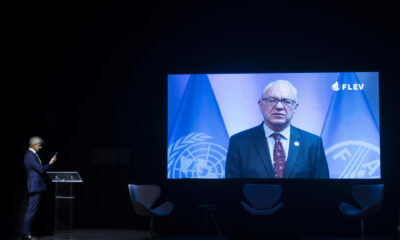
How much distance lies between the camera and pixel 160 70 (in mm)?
8688

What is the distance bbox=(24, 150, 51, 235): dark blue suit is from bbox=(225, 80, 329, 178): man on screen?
2.82m

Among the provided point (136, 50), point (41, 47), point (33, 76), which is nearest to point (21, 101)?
point (33, 76)

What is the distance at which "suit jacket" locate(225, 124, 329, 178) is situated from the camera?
8.02 metres

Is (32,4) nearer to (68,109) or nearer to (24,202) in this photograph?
(68,109)

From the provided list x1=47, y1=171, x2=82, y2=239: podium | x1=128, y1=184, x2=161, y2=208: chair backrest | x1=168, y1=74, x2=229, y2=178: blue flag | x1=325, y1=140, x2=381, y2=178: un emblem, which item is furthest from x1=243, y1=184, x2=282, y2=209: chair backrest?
x1=47, y1=171, x2=82, y2=239: podium

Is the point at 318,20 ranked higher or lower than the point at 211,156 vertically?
higher

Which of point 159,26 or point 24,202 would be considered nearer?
point 24,202

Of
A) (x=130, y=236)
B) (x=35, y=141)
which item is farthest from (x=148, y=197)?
(x=35, y=141)

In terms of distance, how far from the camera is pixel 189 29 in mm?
8680

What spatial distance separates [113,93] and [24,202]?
89.5 inches

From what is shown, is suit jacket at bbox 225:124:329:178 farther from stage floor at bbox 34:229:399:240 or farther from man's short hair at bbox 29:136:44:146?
man's short hair at bbox 29:136:44:146

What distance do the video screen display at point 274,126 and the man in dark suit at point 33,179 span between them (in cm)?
198

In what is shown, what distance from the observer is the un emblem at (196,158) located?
26.9 ft

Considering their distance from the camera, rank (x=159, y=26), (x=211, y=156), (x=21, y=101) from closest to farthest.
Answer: (x=21, y=101) < (x=211, y=156) < (x=159, y=26)
